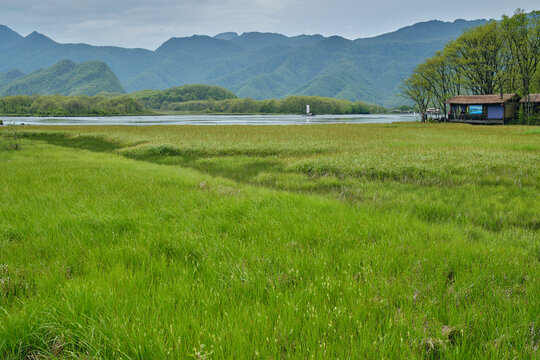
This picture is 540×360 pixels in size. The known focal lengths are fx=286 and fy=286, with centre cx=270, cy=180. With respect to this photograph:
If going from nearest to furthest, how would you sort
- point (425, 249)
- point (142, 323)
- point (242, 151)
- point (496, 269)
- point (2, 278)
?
point (142, 323)
point (2, 278)
point (496, 269)
point (425, 249)
point (242, 151)

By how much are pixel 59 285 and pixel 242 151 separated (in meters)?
20.1

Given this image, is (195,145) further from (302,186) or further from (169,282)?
(169,282)

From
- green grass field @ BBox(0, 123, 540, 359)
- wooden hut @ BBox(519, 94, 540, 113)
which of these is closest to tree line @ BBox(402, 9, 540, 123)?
wooden hut @ BBox(519, 94, 540, 113)

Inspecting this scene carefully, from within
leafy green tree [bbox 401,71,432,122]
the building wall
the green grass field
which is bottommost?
the green grass field

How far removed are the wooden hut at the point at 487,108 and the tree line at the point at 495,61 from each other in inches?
85.4

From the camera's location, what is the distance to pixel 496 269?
3.95 m

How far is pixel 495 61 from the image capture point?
6300cm

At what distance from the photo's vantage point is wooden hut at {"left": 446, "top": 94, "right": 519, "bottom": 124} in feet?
187

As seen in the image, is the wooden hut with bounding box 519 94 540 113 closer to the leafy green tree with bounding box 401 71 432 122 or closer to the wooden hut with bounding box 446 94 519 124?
the wooden hut with bounding box 446 94 519 124

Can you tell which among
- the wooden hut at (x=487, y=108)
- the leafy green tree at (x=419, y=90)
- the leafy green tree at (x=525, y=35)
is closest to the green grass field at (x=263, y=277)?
the leafy green tree at (x=525, y=35)

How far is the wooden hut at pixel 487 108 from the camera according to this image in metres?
57.0

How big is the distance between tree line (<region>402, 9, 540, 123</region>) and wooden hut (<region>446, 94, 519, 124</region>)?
7.12ft

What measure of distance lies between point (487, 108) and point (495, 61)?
13014 mm

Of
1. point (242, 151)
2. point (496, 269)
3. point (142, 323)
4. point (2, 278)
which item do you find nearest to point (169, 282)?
point (142, 323)
